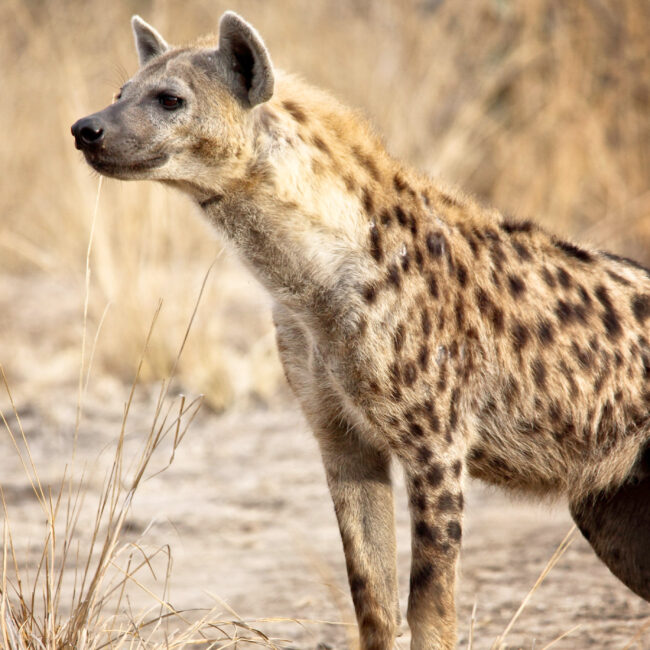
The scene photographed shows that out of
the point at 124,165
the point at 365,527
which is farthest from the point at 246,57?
the point at 365,527

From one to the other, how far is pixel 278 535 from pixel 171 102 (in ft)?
8.39

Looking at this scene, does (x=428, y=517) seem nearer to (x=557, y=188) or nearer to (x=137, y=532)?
(x=137, y=532)

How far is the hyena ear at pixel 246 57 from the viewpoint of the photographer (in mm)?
3078

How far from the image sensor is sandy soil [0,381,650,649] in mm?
4020

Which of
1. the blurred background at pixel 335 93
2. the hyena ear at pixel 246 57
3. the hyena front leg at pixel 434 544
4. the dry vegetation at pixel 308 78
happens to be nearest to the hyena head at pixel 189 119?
the hyena ear at pixel 246 57

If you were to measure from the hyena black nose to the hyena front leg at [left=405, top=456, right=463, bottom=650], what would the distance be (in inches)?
48.7

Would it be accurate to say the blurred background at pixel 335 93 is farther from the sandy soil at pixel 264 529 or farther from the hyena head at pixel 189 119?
the hyena head at pixel 189 119

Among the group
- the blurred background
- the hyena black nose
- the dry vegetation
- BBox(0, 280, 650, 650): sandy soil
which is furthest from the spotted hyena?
the blurred background

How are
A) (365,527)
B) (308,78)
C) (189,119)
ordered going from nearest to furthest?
(189,119) < (365,527) < (308,78)

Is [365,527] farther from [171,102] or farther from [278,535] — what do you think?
[278,535]

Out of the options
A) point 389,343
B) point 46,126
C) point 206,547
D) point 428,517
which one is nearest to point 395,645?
point 428,517

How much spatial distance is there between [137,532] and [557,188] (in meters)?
4.56

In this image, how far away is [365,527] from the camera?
341cm

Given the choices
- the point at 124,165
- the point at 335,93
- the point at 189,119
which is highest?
the point at 335,93
